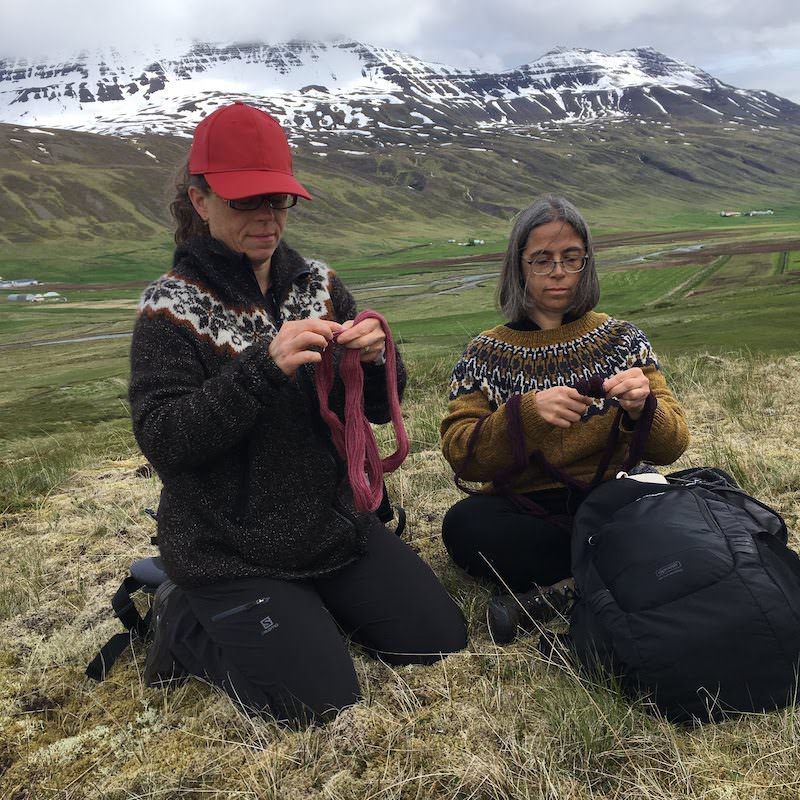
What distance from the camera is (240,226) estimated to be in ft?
8.83

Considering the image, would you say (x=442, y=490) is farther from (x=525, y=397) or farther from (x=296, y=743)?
(x=296, y=743)

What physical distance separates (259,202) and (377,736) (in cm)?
198

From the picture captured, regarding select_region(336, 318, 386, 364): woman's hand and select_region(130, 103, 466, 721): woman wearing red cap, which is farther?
select_region(336, 318, 386, 364): woman's hand

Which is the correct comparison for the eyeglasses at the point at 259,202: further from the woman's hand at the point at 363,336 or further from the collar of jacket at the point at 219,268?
the woman's hand at the point at 363,336

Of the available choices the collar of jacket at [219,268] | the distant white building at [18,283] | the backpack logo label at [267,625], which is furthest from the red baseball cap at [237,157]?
the distant white building at [18,283]

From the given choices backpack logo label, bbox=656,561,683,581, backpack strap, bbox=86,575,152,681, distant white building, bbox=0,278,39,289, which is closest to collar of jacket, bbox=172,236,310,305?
backpack strap, bbox=86,575,152,681

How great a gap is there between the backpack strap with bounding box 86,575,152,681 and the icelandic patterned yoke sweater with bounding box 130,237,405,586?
401 millimetres

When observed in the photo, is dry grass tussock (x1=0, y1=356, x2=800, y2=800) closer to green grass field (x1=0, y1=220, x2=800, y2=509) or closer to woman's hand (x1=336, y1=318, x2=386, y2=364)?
woman's hand (x1=336, y1=318, x2=386, y2=364)

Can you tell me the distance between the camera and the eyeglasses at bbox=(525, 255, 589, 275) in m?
3.11

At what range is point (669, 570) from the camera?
2.23 m

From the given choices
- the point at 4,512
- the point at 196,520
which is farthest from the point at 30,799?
the point at 4,512

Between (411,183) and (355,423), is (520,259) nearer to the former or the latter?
(355,423)

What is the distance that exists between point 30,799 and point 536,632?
6.11 ft

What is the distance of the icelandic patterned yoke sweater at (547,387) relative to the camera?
3.01 metres
